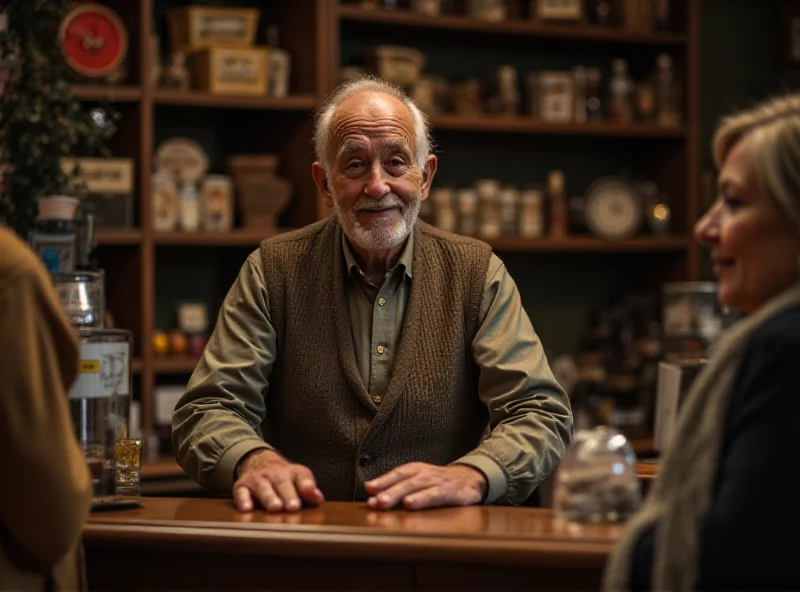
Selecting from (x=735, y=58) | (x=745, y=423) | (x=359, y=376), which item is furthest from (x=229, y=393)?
(x=735, y=58)

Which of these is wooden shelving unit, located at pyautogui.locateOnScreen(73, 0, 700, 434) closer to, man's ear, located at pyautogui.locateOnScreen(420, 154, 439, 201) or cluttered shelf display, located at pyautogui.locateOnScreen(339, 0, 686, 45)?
cluttered shelf display, located at pyautogui.locateOnScreen(339, 0, 686, 45)

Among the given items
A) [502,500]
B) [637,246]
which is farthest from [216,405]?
[637,246]

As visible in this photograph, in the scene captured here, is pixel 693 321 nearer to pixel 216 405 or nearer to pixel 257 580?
pixel 216 405

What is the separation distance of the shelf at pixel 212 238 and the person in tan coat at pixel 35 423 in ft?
8.30

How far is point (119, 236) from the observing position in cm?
390

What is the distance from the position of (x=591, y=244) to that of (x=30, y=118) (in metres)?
2.30

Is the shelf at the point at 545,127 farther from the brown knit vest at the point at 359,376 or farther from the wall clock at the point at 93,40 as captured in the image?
the brown knit vest at the point at 359,376

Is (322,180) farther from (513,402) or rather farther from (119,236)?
(119,236)

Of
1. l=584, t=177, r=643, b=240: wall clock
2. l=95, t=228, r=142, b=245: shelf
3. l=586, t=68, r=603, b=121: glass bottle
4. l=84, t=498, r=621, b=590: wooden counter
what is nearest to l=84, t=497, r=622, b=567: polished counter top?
l=84, t=498, r=621, b=590: wooden counter

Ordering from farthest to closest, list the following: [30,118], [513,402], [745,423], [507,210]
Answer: [507,210]
[30,118]
[513,402]
[745,423]

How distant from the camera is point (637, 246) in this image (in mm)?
4652

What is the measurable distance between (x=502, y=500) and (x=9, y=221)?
169 cm

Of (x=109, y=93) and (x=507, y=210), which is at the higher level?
(x=109, y=93)

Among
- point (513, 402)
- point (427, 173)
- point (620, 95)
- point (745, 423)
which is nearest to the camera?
point (745, 423)
